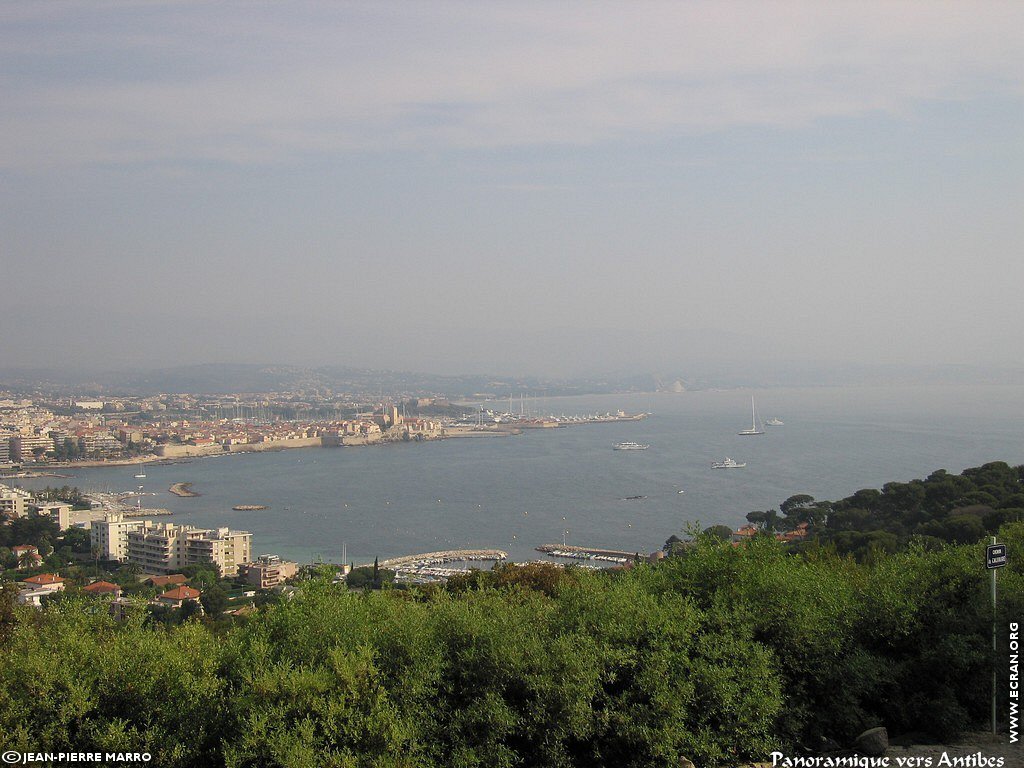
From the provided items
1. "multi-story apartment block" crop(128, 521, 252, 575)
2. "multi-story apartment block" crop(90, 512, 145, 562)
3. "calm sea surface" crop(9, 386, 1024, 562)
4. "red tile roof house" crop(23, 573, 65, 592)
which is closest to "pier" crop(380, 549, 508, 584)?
"calm sea surface" crop(9, 386, 1024, 562)

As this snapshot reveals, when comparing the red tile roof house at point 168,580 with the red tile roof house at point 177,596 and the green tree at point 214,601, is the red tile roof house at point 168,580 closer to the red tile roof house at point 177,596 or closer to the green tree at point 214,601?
the red tile roof house at point 177,596

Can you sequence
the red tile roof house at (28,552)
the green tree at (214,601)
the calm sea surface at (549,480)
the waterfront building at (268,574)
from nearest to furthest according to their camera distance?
1. the green tree at (214,601)
2. the waterfront building at (268,574)
3. the red tile roof house at (28,552)
4. the calm sea surface at (549,480)

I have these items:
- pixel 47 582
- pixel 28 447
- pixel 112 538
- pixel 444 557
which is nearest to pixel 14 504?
pixel 112 538

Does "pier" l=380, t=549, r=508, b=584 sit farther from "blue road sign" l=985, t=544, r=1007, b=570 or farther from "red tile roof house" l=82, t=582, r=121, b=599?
"blue road sign" l=985, t=544, r=1007, b=570

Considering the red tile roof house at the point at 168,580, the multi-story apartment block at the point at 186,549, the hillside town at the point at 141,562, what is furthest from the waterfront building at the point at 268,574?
the multi-story apartment block at the point at 186,549

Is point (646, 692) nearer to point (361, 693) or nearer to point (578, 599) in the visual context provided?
point (578, 599)

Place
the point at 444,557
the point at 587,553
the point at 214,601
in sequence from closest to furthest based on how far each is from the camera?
the point at 214,601 < the point at 587,553 < the point at 444,557

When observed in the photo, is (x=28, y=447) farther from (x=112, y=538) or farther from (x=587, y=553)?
(x=587, y=553)
